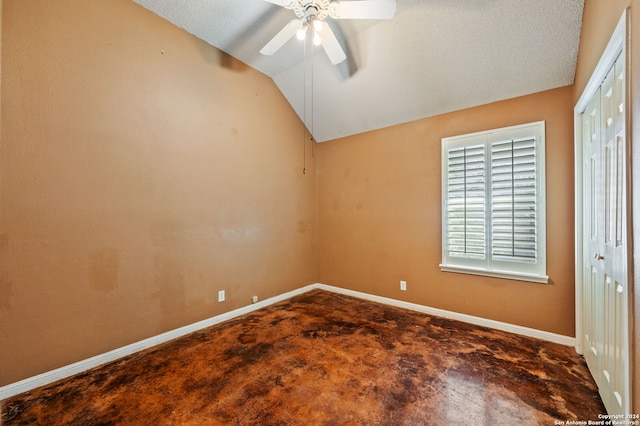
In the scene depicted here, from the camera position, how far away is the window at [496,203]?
2604 mm

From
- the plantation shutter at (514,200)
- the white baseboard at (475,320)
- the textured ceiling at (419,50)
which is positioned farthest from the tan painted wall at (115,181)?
the plantation shutter at (514,200)

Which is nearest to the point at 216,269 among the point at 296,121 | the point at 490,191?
the point at 296,121

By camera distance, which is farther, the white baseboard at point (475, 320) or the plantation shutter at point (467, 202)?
the plantation shutter at point (467, 202)

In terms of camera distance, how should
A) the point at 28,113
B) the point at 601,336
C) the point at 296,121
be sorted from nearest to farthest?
the point at 601,336, the point at 28,113, the point at 296,121

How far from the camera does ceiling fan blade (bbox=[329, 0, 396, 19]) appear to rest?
1.81 metres

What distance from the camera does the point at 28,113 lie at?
185cm

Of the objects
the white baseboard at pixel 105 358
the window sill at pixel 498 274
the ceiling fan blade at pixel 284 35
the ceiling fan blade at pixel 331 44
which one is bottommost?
the white baseboard at pixel 105 358

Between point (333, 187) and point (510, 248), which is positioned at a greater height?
point (333, 187)

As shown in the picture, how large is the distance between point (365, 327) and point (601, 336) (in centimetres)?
186

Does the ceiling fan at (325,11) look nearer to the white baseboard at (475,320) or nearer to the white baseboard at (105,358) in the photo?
the white baseboard at (105,358)

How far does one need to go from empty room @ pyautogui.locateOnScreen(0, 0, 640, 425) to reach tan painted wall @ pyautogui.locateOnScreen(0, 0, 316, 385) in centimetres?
2

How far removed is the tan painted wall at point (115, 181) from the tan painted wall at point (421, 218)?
4.49 feet

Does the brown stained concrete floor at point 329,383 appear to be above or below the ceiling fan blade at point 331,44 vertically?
below

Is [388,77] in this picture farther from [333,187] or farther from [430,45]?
[333,187]
